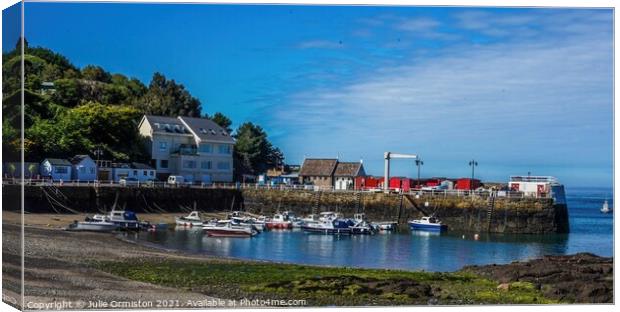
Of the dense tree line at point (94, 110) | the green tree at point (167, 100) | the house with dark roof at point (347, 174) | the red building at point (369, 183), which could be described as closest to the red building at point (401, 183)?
the red building at point (369, 183)

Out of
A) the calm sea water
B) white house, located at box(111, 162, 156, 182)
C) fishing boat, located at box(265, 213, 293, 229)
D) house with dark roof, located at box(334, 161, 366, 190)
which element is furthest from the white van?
fishing boat, located at box(265, 213, 293, 229)

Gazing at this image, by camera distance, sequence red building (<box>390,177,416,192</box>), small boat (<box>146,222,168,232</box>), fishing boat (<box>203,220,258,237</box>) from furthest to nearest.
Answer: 1. red building (<box>390,177,416,192</box>)
2. fishing boat (<box>203,220,258,237</box>)
3. small boat (<box>146,222,168,232</box>)

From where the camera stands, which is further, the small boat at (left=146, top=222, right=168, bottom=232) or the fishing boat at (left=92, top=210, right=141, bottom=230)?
the small boat at (left=146, top=222, right=168, bottom=232)

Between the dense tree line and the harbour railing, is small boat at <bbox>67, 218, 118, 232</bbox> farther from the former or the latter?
the dense tree line

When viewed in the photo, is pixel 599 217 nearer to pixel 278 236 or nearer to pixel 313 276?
pixel 278 236

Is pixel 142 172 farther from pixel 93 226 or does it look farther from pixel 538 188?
pixel 538 188

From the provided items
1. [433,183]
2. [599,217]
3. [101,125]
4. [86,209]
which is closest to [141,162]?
[101,125]

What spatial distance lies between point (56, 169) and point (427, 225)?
53.1ft

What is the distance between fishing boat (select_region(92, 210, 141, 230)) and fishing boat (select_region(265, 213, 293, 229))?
6738 millimetres

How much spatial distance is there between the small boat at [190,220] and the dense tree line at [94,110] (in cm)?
421

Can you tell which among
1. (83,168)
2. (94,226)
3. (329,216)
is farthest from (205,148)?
(329,216)

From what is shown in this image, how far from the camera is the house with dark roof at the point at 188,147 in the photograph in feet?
84.1

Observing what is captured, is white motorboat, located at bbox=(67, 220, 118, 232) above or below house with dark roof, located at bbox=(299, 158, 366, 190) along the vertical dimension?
below

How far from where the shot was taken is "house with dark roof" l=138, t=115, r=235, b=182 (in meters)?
25.6
